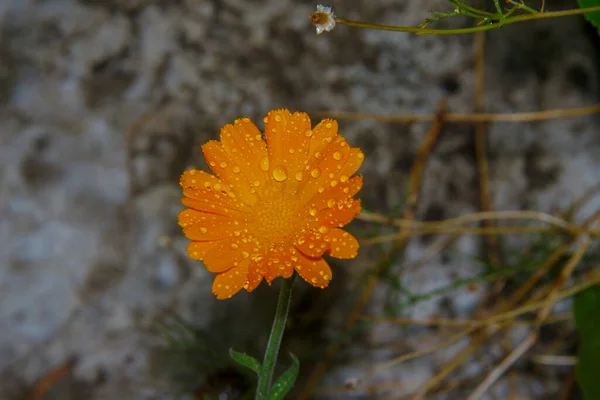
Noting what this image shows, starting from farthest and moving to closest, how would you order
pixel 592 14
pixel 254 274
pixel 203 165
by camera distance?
1. pixel 203 165
2. pixel 592 14
3. pixel 254 274

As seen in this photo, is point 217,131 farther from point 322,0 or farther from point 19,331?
point 19,331

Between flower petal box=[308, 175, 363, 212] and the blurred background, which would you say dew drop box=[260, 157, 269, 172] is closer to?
flower petal box=[308, 175, 363, 212]

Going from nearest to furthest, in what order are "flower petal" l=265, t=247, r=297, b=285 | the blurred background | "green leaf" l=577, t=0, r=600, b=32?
"flower petal" l=265, t=247, r=297, b=285 < "green leaf" l=577, t=0, r=600, b=32 < the blurred background

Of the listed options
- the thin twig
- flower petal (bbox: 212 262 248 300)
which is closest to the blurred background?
the thin twig

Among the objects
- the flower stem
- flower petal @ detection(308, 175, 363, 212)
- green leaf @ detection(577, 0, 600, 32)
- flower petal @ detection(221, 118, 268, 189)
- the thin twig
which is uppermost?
green leaf @ detection(577, 0, 600, 32)

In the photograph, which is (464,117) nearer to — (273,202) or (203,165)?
(203,165)

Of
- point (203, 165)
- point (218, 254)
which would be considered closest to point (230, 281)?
point (218, 254)

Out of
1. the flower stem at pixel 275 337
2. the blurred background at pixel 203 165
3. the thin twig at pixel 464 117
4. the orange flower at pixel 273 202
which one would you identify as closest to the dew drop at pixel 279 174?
the orange flower at pixel 273 202

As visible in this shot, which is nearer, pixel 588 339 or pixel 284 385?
pixel 284 385
